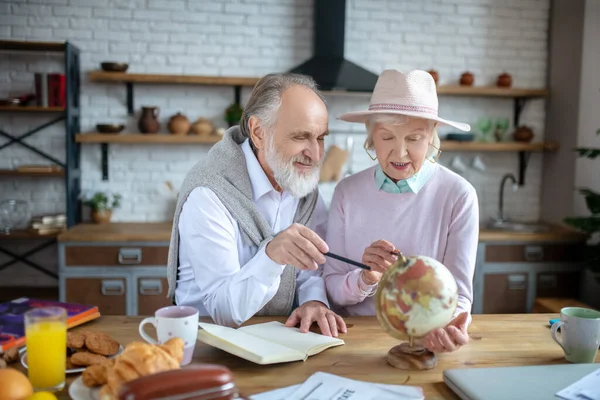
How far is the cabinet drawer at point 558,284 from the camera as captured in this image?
3904 mm

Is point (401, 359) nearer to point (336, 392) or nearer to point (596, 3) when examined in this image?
point (336, 392)

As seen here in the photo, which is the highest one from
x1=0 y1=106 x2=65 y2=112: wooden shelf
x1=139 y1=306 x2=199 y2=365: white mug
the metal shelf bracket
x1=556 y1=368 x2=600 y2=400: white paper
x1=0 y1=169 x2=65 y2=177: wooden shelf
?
x1=0 y1=106 x2=65 y2=112: wooden shelf

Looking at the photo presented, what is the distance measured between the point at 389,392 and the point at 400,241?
2.40 feet

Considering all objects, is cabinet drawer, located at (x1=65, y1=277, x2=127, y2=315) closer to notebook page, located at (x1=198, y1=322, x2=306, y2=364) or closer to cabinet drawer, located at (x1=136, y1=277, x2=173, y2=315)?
cabinet drawer, located at (x1=136, y1=277, x2=173, y2=315)

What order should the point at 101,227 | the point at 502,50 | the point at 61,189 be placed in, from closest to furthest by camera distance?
the point at 101,227
the point at 61,189
the point at 502,50

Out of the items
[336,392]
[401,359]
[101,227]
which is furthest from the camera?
[101,227]

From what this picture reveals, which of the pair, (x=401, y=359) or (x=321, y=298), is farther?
(x=321, y=298)

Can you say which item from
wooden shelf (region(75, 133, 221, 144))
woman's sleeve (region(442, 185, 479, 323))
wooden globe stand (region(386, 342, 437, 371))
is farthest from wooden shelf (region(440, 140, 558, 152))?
wooden globe stand (region(386, 342, 437, 371))

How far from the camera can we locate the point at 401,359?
1243 millimetres

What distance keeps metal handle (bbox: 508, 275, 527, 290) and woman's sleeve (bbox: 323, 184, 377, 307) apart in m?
2.44

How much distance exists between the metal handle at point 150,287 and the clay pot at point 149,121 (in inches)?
43.1

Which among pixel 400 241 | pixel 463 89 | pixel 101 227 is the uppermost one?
pixel 463 89

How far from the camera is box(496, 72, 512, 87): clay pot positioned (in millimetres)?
4312

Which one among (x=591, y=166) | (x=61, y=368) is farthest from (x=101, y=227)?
(x=591, y=166)
